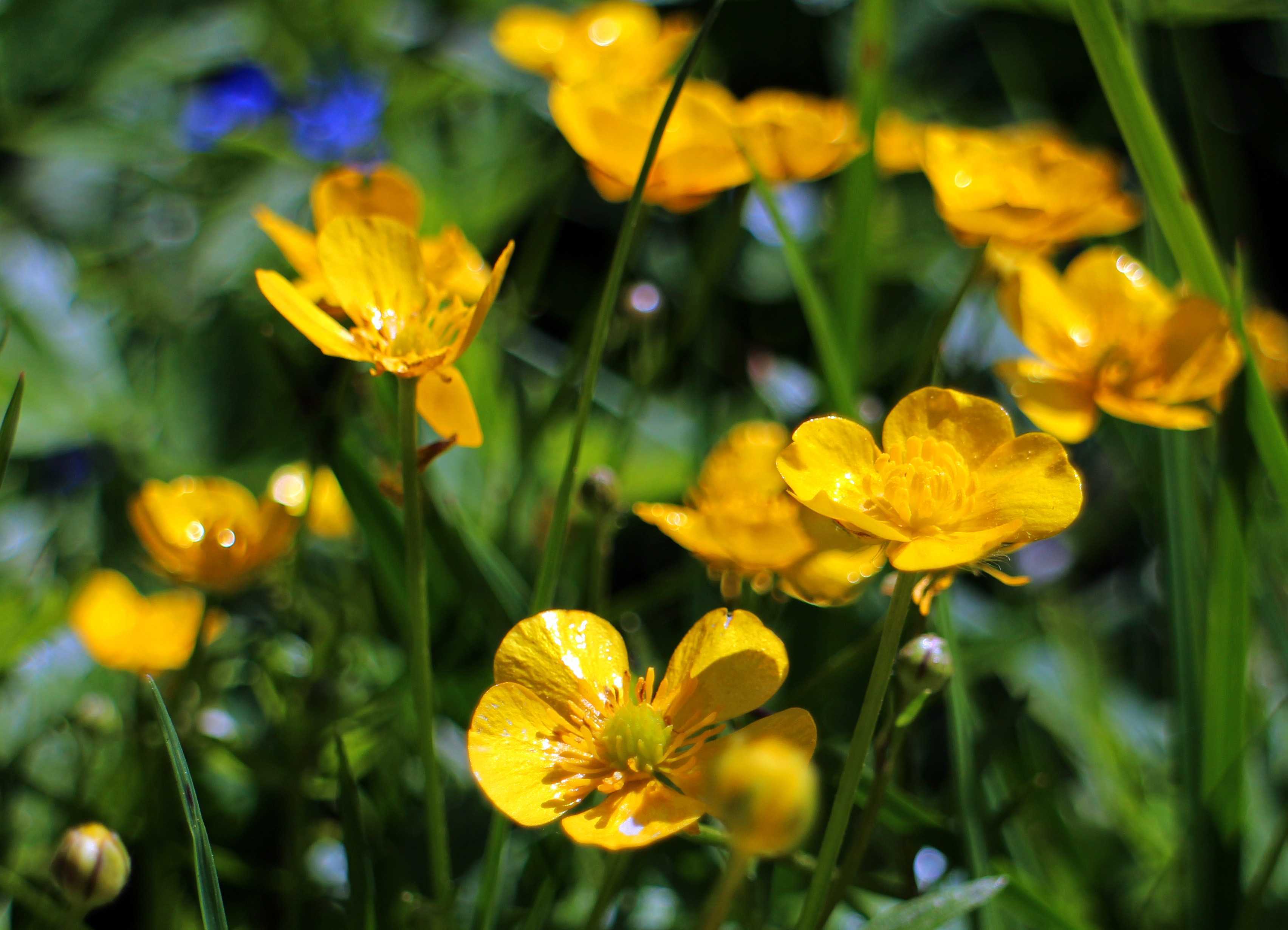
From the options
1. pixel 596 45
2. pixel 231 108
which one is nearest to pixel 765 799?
pixel 596 45

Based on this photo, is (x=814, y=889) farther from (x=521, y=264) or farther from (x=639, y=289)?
(x=521, y=264)

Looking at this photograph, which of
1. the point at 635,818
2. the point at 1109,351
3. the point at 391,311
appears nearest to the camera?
the point at 635,818

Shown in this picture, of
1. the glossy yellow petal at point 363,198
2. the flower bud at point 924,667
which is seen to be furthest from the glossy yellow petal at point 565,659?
the glossy yellow petal at point 363,198

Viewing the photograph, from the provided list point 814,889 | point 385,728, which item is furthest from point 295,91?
point 814,889

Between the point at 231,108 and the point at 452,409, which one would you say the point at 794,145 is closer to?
the point at 452,409

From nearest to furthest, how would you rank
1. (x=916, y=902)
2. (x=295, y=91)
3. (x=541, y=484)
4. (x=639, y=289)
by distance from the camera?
(x=916, y=902) → (x=639, y=289) → (x=541, y=484) → (x=295, y=91)
